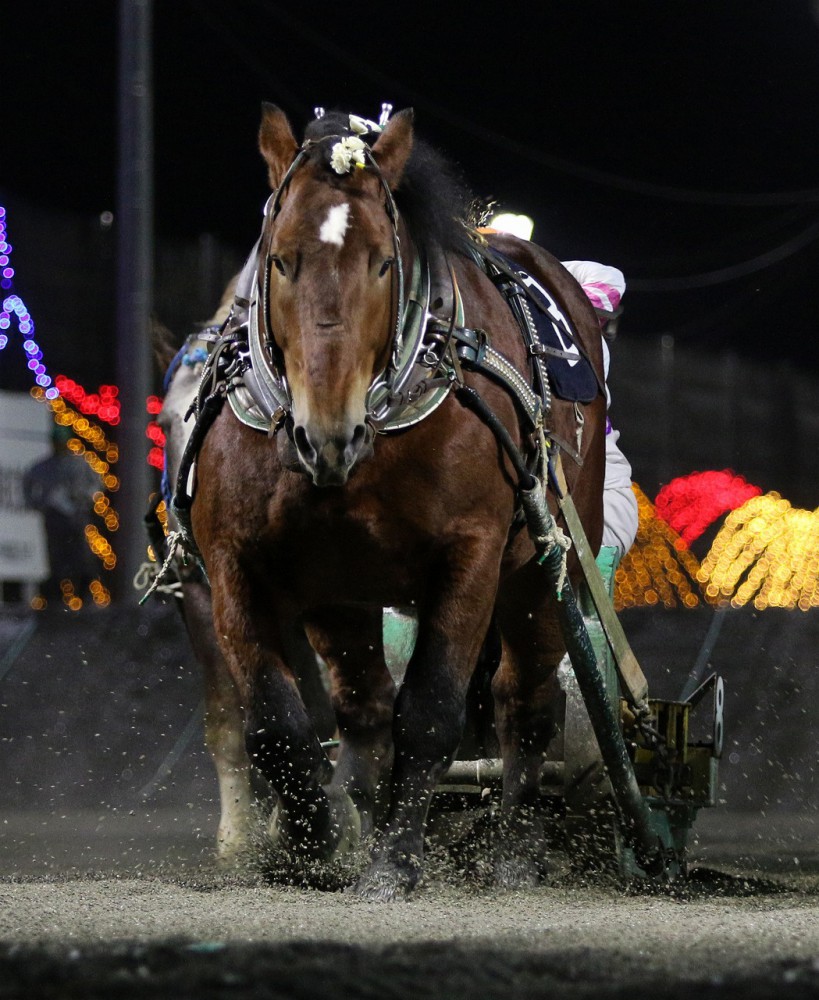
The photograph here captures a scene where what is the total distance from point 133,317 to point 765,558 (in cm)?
423

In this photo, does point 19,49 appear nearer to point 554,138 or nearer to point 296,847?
point 554,138

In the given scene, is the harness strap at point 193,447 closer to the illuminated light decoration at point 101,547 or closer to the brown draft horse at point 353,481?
the brown draft horse at point 353,481

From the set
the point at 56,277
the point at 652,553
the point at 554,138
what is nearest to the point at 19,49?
the point at 56,277

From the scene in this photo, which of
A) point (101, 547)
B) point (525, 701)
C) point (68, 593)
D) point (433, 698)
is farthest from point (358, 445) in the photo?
point (101, 547)

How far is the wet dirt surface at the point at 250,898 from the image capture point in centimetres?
266

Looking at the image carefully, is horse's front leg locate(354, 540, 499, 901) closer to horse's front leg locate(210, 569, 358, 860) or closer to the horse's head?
horse's front leg locate(210, 569, 358, 860)

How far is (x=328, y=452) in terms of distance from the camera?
12.2ft

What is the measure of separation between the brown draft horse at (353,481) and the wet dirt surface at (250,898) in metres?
0.35

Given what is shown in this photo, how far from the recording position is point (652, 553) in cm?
1165

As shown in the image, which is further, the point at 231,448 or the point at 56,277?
the point at 56,277

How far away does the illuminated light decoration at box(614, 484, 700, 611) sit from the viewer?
11281 mm

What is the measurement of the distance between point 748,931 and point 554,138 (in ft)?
41.8

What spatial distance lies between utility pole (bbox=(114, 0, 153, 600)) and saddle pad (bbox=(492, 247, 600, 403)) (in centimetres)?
475

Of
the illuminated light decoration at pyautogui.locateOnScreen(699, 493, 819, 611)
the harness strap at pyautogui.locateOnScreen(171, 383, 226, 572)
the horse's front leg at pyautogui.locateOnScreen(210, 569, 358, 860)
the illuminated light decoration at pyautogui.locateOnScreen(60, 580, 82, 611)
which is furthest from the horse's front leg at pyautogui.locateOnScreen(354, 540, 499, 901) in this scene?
the illuminated light decoration at pyautogui.locateOnScreen(60, 580, 82, 611)
